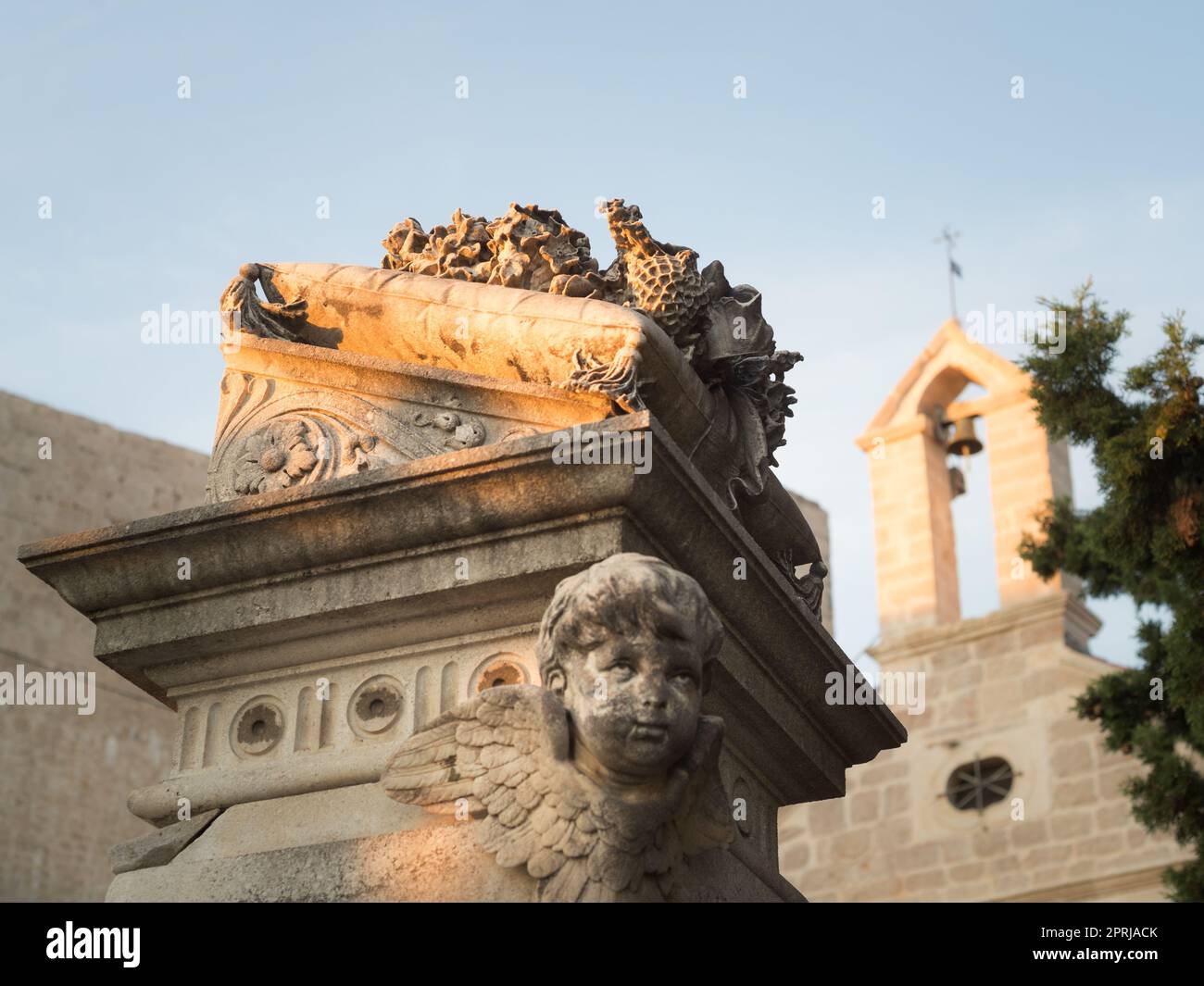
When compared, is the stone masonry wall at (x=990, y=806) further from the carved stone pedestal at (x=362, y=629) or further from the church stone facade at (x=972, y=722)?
the carved stone pedestal at (x=362, y=629)

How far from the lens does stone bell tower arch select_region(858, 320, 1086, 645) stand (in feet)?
69.8

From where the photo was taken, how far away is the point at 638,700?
11.7 feet

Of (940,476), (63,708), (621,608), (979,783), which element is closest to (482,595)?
(621,608)

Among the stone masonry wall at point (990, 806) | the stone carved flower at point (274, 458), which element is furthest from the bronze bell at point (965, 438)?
the stone carved flower at point (274, 458)

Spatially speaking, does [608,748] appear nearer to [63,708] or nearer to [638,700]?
[638,700]

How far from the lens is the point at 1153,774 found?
10.8m

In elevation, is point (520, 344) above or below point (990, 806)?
below

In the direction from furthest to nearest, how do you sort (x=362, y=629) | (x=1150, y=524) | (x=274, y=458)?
(x=1150, y=524), (x=274, y=458), (x=362, y=629)

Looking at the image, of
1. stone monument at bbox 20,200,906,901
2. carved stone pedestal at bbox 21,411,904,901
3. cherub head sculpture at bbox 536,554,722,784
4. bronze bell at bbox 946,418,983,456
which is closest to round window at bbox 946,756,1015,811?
bronze bell at bbox 946,418,983,456

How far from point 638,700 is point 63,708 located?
2021 cm

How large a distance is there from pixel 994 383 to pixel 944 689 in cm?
347

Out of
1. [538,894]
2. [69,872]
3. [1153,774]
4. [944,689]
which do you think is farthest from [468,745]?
[69,872]

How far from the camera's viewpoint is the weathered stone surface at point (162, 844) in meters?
4.15

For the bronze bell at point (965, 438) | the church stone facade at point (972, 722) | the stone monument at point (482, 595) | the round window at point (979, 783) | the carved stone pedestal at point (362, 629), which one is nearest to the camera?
the stone monument at point (482, 595)
